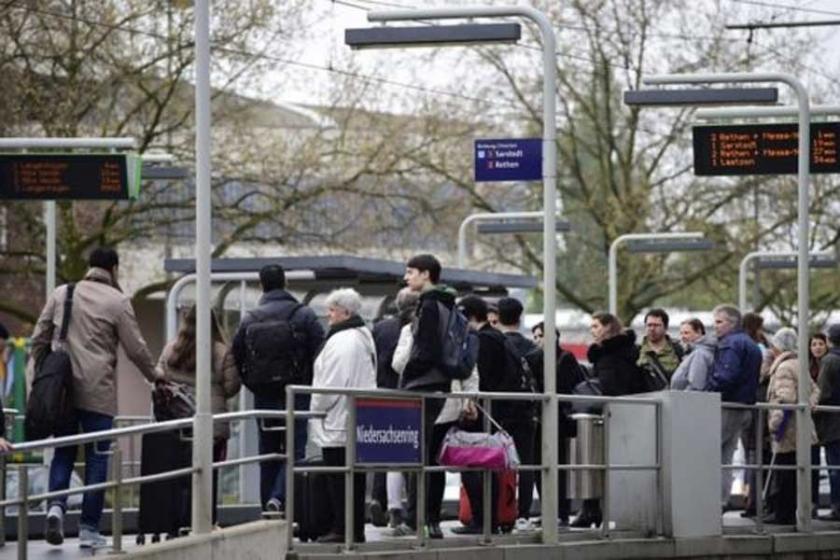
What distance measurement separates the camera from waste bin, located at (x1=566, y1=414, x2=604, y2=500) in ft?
62.6

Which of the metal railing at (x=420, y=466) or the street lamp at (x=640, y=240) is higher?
the street lamp at (x=640, y=240)

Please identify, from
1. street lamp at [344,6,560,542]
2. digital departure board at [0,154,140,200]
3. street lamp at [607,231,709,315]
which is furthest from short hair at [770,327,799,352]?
street lamp at [607,231,709,315]

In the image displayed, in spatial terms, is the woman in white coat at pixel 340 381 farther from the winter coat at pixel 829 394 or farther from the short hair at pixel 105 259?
the winter coat at pixel 829 394

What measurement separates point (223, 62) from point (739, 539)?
2397cm

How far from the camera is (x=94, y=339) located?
16.3 metres

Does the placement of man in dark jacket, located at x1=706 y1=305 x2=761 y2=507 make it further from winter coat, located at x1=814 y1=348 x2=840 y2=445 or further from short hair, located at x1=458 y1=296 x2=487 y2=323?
short hair, located at x1=458 y1=296 x2=487 y2=323

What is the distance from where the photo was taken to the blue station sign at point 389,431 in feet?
54.0

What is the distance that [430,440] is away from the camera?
17.2 meters

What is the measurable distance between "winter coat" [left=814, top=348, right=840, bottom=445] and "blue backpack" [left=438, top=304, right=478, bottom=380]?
20.8 feet

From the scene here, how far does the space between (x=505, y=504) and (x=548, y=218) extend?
2105mm

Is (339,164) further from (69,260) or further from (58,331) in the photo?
(58,331)

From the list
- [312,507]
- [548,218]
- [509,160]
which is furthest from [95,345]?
[509,160]

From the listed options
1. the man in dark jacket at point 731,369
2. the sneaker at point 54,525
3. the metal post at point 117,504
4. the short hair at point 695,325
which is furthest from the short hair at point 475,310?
the metal post at point 117,504

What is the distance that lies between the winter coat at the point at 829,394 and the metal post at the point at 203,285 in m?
8.57
